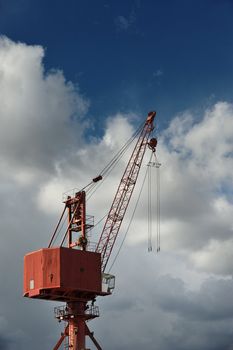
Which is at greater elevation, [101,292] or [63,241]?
[63,241]

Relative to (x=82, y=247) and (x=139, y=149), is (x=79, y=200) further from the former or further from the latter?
(x=139, y=149)

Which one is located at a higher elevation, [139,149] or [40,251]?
[139,149]

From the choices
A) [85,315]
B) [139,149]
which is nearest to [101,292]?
[85,315]

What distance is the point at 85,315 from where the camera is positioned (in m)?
108

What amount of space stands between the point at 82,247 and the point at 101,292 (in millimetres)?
7304

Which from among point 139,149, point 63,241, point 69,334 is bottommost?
point 69,334

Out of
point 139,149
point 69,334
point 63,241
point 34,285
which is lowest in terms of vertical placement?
point 69,334

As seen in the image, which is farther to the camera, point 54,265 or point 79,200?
point 79,200

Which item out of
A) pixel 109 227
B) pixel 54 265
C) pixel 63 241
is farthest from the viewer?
pixel 109 227

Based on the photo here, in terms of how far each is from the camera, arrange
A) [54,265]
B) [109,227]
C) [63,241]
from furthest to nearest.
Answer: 1. [109,227]
2. [63,241]
3. [54,265]

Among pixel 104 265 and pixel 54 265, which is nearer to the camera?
pixel 54 265

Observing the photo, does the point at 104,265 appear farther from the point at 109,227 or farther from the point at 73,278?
the point at 73,278

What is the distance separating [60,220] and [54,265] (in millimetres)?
12858

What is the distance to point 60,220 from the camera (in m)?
117
